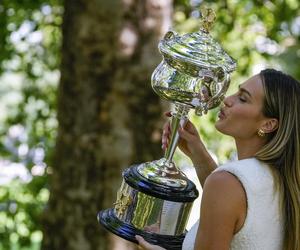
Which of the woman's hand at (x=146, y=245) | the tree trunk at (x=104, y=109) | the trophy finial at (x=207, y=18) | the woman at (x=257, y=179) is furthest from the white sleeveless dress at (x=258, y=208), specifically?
the tree trunk at (x=104, y=109)

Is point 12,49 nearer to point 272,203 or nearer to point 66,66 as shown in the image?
point 66,66

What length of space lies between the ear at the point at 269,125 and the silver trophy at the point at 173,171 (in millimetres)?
190

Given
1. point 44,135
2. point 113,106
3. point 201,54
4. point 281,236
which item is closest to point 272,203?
point 281,236

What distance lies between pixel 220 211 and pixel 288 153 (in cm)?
26

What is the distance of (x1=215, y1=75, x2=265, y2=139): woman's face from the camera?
7.73 feet

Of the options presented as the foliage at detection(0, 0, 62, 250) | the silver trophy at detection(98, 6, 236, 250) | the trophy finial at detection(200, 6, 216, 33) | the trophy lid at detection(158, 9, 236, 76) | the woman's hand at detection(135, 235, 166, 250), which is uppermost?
the trophy finial at detection(200, 6, 216, 33)

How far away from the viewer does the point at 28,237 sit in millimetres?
6039

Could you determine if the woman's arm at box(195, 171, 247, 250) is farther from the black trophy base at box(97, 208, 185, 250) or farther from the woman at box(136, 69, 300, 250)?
the black trophy base at box(97, 208, 185, 250)

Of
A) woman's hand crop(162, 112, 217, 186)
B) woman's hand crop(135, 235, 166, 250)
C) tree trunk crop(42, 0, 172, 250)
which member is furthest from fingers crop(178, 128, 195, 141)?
tree trunk crop(42, 0, 172, 250)

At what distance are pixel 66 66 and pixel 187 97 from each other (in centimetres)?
226

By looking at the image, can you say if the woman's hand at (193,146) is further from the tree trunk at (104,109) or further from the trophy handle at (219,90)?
the tree trunk at (104,109)

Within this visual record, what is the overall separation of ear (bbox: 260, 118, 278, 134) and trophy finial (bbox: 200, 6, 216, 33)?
0.37m

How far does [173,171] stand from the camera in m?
2.53

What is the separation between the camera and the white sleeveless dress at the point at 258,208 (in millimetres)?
2252
